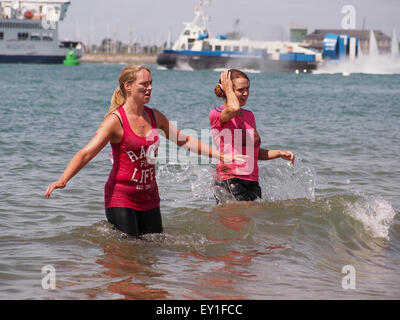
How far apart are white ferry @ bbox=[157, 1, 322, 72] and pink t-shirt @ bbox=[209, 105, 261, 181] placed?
70.2 metres

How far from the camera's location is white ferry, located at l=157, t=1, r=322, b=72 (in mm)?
75312

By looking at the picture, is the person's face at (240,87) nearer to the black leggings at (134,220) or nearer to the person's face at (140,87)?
the person's face at (140,87)

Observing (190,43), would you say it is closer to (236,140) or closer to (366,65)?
(366,65)

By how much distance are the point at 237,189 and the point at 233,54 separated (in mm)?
72128

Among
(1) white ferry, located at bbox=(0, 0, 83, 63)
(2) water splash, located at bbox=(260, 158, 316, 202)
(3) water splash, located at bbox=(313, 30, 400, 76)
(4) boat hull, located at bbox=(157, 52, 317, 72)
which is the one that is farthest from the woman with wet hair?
(1) white ferry, located at bbox=(0, 0, 83, 63)

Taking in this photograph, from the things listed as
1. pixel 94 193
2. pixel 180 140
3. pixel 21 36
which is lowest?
pixel 94 193

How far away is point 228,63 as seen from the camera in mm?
75562

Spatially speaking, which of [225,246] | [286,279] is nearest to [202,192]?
[225,246]

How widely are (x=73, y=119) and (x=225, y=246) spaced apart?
1544cm

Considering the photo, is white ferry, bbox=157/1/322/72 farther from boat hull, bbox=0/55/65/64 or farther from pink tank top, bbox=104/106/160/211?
pink tank top, bbox=104/106/160/211

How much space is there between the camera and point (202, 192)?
7.15 m

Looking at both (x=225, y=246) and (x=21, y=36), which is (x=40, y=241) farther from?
(x=21, y=36)

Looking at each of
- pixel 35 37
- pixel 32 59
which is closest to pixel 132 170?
pixel 32 59

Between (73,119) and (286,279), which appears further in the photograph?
(73,119)
